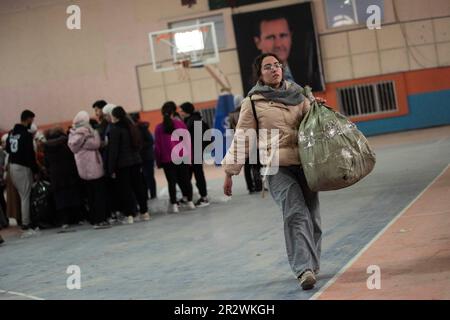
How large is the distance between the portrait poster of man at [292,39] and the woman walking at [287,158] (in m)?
18.0

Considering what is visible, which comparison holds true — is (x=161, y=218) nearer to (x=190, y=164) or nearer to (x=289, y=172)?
(x=190, y=164)

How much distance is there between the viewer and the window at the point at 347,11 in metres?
24.4

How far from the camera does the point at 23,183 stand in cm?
1243

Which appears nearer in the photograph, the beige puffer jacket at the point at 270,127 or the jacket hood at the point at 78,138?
the beige puffer jacket at the point at 270,127

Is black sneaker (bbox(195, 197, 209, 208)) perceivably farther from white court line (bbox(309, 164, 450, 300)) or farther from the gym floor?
white court line (bbox(309, 164, 450, 300))

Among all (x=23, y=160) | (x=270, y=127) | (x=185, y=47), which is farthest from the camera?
(x=185, y=47)

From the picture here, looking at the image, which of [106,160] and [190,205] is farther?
[190,205]

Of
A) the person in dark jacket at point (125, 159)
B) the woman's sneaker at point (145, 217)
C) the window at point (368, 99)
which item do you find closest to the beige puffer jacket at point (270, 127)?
the person in dark jacket at point (125, 159)

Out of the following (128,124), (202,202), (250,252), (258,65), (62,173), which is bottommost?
(202,202)

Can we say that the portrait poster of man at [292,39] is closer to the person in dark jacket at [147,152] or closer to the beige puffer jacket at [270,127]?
the person in dark jacket at [147,152]

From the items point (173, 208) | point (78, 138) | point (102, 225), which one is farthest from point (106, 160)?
point (173, 208)

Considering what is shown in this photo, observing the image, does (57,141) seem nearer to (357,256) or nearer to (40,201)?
(40,201)

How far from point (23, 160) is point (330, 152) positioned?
7.39 m

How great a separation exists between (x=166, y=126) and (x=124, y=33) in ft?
45.1
